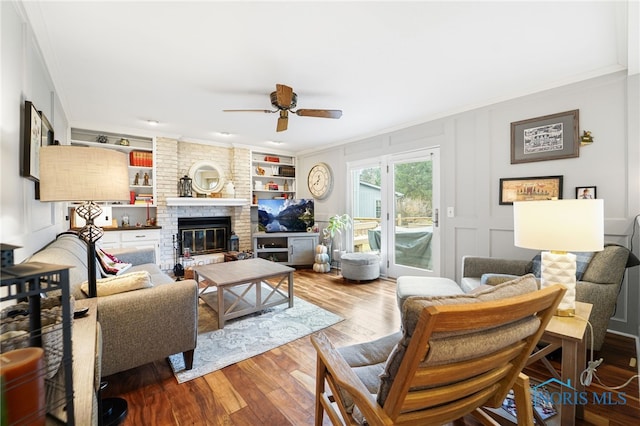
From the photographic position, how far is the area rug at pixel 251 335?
6.73 ft

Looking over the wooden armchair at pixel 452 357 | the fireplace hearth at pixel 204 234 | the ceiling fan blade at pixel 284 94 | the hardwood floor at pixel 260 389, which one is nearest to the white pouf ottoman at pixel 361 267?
the hardwood floor at pixel 260 389

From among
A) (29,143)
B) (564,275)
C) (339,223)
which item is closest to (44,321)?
(29,143)

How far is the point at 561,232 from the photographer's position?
4.63 feet

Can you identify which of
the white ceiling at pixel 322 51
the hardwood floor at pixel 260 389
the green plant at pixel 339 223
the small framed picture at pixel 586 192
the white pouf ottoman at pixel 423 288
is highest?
the white ceiling at pixel 322 51

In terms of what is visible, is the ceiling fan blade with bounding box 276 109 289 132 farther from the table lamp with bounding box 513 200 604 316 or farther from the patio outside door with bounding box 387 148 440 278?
the table lamp with bounding box 513 200 604 316

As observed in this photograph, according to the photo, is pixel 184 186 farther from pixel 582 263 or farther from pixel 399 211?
pixel 582 263

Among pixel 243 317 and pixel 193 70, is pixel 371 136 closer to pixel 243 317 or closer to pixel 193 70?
pixel 193 70

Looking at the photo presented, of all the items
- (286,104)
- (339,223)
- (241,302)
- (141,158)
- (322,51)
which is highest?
(322,51)

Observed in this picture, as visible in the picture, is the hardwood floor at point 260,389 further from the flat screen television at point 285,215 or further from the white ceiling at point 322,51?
the flat screen television at point 285,215

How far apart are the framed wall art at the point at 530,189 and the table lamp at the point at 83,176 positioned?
3618 millimetres

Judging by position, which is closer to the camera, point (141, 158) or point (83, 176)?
point (83, 176)

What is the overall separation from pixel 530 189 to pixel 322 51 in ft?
8.49

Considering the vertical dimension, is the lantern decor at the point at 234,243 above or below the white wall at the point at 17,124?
below

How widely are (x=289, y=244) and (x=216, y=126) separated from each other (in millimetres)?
2392
